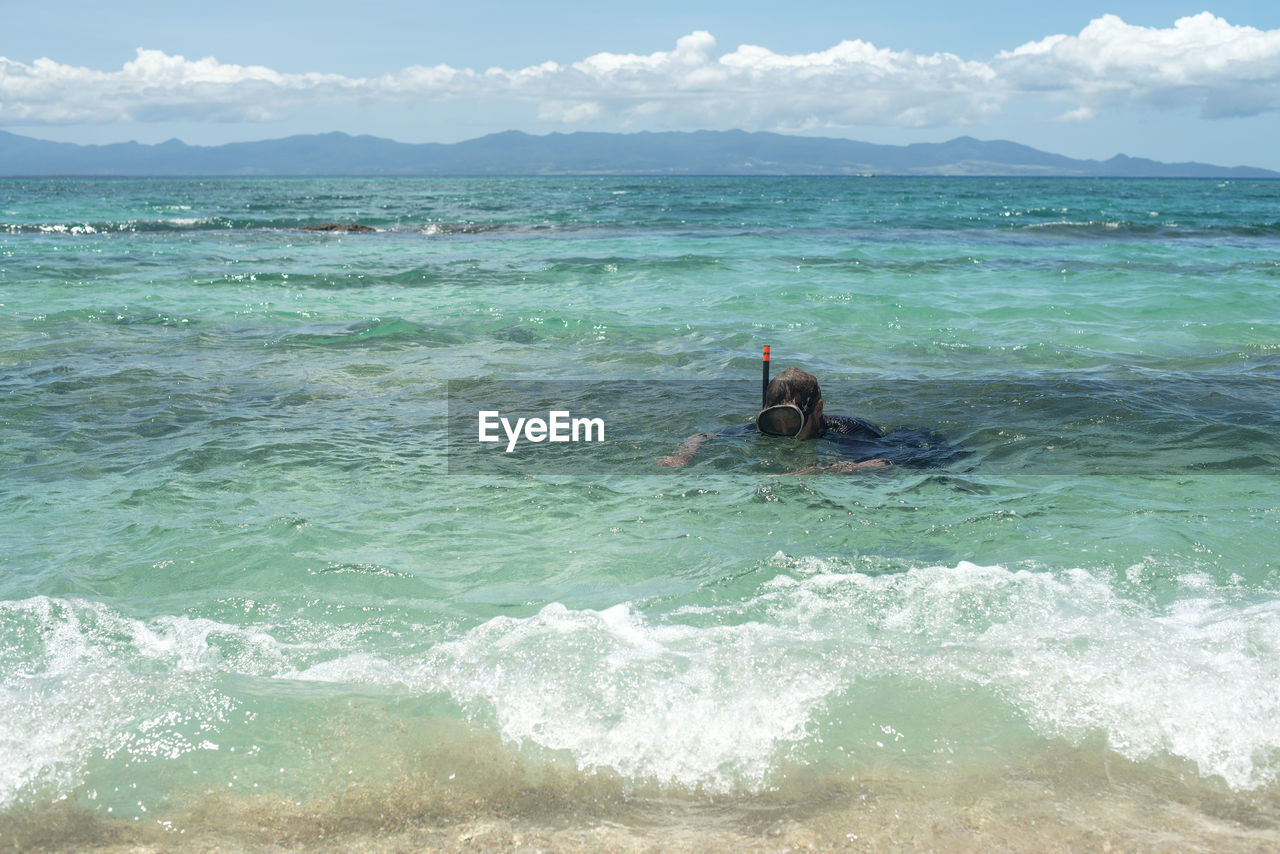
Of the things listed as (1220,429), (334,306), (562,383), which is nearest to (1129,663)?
(1220,429)

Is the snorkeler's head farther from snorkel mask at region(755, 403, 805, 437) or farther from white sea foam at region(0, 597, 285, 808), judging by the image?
white sea foam at region(0, 597, 285, 808)

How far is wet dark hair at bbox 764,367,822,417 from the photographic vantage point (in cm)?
649

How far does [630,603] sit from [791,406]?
2.56 meters

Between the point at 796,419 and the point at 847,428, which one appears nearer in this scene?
the point at 796,419

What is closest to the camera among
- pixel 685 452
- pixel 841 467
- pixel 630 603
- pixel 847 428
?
pixel 630 603

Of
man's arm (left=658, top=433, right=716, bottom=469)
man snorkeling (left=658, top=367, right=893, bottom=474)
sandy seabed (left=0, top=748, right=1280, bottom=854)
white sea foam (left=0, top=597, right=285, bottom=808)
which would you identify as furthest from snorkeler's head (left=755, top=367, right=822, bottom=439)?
white sea foam (left=0, top=597, right=285, bottom=808)

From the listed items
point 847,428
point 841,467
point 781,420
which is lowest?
point 841,467

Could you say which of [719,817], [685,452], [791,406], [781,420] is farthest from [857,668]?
[685,452]

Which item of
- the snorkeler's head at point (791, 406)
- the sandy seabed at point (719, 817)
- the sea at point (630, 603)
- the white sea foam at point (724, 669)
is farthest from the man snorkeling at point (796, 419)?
the sandy seabed at point (719, 817)

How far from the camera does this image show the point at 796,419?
661 cm

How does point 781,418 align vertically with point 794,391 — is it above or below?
below

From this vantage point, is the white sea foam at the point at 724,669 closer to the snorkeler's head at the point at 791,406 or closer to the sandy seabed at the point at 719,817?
the sandy seabed at the point at 719,817

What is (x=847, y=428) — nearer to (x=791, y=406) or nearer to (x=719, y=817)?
(x=791, y=406)

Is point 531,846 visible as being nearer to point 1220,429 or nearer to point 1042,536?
point 1042,536
